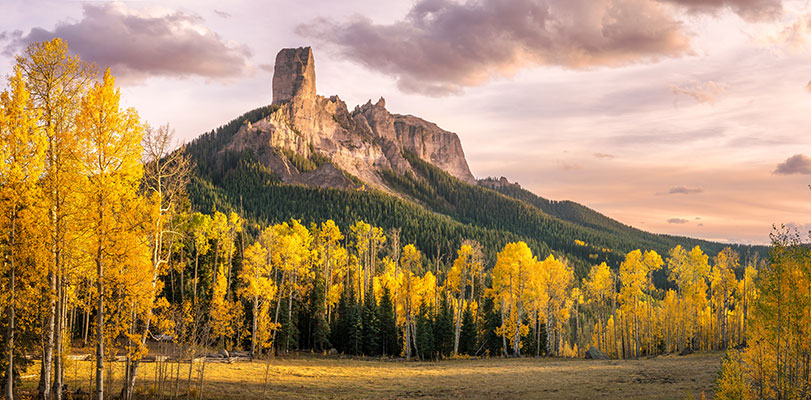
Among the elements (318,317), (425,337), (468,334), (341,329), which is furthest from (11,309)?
(468,334)

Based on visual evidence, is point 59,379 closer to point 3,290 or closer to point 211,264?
point 3,290

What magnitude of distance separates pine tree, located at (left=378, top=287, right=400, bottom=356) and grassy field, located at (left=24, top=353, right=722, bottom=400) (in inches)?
400

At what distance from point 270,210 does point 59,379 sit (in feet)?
509

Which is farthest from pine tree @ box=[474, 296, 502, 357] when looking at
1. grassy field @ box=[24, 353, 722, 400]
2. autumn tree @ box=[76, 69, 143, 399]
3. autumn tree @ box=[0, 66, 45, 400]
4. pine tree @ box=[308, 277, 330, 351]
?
autumn tree @ box=[0, 66, 45, 400]

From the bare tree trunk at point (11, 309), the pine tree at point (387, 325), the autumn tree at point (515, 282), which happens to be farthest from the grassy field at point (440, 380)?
the pine tree at point (387, 325)

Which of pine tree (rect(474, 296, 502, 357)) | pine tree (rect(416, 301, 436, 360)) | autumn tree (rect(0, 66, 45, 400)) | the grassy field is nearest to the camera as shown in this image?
autumn tree (rect(0, 66, 45, 400))

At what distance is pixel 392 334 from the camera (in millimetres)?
56969

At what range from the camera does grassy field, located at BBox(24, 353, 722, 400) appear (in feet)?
93.8

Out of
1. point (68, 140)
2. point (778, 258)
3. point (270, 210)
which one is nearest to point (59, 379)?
point (68, 140)

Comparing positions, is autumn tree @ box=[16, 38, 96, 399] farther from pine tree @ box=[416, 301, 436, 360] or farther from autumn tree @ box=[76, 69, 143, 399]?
pine tree @ box=[416, 301, 436, 360]

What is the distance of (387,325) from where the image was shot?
5703cm

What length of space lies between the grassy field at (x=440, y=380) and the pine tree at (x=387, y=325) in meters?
10.2

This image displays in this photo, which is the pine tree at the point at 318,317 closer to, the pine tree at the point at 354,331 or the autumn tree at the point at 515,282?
the pine tree at the point at 354,331

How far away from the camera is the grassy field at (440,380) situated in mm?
28578
